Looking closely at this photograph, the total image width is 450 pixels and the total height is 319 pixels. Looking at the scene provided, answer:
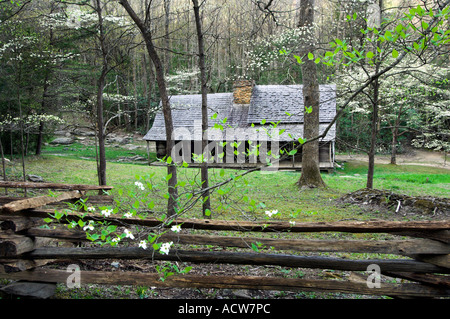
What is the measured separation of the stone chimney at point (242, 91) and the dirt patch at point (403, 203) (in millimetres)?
15399

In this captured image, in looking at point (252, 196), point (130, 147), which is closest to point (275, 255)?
point (252, 196)

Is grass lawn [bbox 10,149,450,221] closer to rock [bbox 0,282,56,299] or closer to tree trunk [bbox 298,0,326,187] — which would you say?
tree trunk [bbox 298,0,326,187]

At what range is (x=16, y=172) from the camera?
13.7 m

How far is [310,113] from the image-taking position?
1094cm

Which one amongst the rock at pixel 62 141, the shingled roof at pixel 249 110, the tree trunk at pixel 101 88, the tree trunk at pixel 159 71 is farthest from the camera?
the rock at pixel 62 141

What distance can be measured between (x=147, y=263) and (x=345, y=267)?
258cm

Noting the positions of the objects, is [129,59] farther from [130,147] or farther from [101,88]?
[130,147]

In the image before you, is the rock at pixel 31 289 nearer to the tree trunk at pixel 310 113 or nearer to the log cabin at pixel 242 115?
the tree trunk at pixel 310 113

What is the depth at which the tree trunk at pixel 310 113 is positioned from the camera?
11180mm

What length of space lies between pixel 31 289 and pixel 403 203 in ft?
25.4

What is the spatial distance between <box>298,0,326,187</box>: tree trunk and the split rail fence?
7628 mm

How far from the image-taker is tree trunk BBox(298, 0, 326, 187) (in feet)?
36.7

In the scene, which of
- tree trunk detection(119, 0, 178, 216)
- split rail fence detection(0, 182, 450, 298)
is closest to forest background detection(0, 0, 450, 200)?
tree trunk detection(119, 0, 178, 216)

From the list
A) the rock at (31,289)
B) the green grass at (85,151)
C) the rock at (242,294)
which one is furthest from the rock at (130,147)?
the rock at (242,294)
